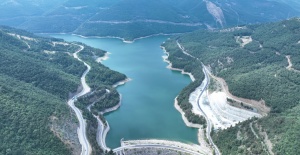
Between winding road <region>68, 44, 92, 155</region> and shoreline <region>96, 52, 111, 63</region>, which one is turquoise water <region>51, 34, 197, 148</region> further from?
winding road <region>68, 44, 92, 155</region>

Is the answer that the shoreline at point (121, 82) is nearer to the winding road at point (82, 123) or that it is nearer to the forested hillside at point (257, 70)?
the winding road at point (82, 123)

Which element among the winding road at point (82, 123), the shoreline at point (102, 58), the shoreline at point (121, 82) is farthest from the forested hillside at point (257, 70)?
the shoreline at point (102, 58)

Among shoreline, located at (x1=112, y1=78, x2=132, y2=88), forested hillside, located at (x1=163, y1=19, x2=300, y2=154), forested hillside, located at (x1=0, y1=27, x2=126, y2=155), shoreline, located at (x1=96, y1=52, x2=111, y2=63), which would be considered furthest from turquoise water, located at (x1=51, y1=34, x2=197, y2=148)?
forested hillside, located at (x1=163, y1=19, x2=300, y2=154)

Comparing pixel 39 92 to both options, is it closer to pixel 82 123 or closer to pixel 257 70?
pixel 82 123

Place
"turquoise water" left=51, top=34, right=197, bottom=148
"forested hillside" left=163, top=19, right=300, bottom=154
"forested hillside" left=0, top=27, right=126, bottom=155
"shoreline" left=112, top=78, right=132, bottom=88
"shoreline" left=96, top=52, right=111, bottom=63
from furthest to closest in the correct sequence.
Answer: "shoreline" left=96, top=52, right=111, bottom=63, "shoreline" left=112, top=78, right=132, bottom=88, "turquoise water" left=51, top=34, right=197, bottom=148, "forested hillside" left=163, top=19, right=300, bottom=154, "forested hillside" left=0, top=27, right=126, bottom=155

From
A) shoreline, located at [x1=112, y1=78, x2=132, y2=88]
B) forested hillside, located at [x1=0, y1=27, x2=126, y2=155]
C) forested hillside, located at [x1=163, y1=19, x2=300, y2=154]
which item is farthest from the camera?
shoreline, located at [x1=112, y1=78, x2=132, y2=88]

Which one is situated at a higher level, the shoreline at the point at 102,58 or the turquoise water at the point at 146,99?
the turquoise water at the point at 146,99
